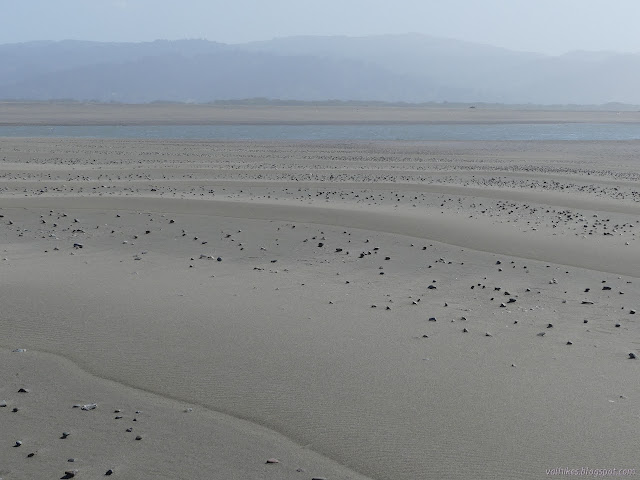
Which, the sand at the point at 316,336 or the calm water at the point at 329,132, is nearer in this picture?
the sand at the point at 316,336

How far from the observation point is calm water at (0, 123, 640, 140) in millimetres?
54781

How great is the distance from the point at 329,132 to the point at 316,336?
2045 inches

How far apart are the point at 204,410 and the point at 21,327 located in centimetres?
339

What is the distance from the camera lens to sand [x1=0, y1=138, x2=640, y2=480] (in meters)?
6.01

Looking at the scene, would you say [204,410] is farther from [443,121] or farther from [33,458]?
[443,121]

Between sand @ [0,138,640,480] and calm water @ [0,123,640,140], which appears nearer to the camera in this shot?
sand @ [0,138,640,480]

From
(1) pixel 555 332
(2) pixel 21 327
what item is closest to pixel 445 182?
(1) pixel 555 332

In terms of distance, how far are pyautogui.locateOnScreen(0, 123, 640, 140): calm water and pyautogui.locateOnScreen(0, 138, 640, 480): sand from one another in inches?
1409

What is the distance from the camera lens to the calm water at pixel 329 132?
54781 millimetres

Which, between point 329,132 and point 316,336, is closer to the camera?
point 316,336

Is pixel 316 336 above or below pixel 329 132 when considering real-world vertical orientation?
above

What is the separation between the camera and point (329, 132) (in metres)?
59.8

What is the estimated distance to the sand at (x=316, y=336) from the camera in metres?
6.01

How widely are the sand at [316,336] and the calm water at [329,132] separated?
35779 mm
